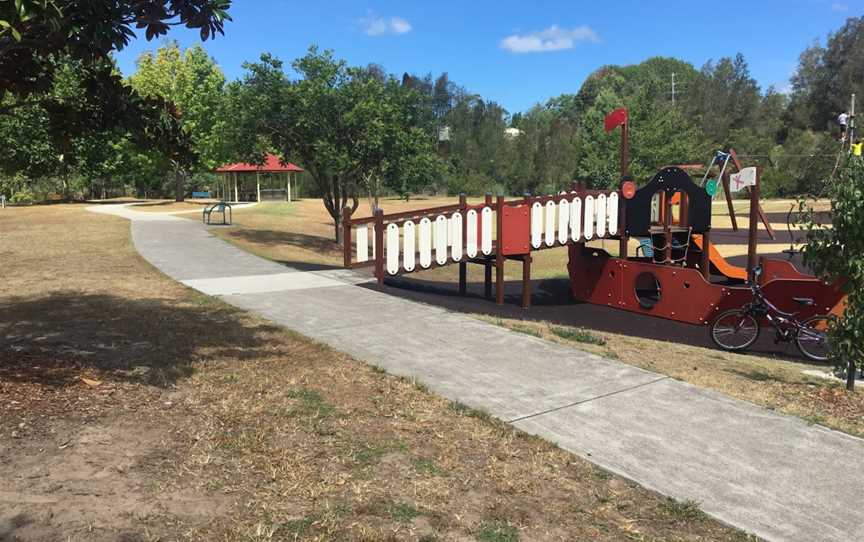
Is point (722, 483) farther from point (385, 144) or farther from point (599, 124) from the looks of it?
point (599, 124)

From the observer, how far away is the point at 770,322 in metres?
9.66

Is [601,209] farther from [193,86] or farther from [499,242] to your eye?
[193,86]

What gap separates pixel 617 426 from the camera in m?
4.94

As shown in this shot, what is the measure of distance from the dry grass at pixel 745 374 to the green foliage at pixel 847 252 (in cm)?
53

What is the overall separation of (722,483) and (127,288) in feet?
31.4

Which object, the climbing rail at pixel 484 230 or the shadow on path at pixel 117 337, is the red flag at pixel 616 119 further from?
the shadow on path at pixel 117 337

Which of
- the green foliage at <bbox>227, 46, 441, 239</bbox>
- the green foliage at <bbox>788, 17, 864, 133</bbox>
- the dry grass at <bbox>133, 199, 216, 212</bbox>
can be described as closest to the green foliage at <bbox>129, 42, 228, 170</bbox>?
the dry grass at <bbox>133, 199, 216, 212</bbox>

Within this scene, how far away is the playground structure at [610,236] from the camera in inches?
475

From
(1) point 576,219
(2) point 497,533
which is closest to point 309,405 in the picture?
(2) point 497,533

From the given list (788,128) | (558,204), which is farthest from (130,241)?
(788,128)

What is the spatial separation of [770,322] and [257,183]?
4285cm

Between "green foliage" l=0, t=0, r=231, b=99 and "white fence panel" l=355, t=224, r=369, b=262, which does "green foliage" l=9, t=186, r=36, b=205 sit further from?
"green foliage" l=0, t=0, r=231, b=99

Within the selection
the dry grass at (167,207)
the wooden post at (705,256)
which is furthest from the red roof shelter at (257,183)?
the wooden post at (705,256)

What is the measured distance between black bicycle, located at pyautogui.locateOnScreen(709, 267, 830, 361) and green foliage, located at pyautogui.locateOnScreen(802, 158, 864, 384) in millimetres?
2855
